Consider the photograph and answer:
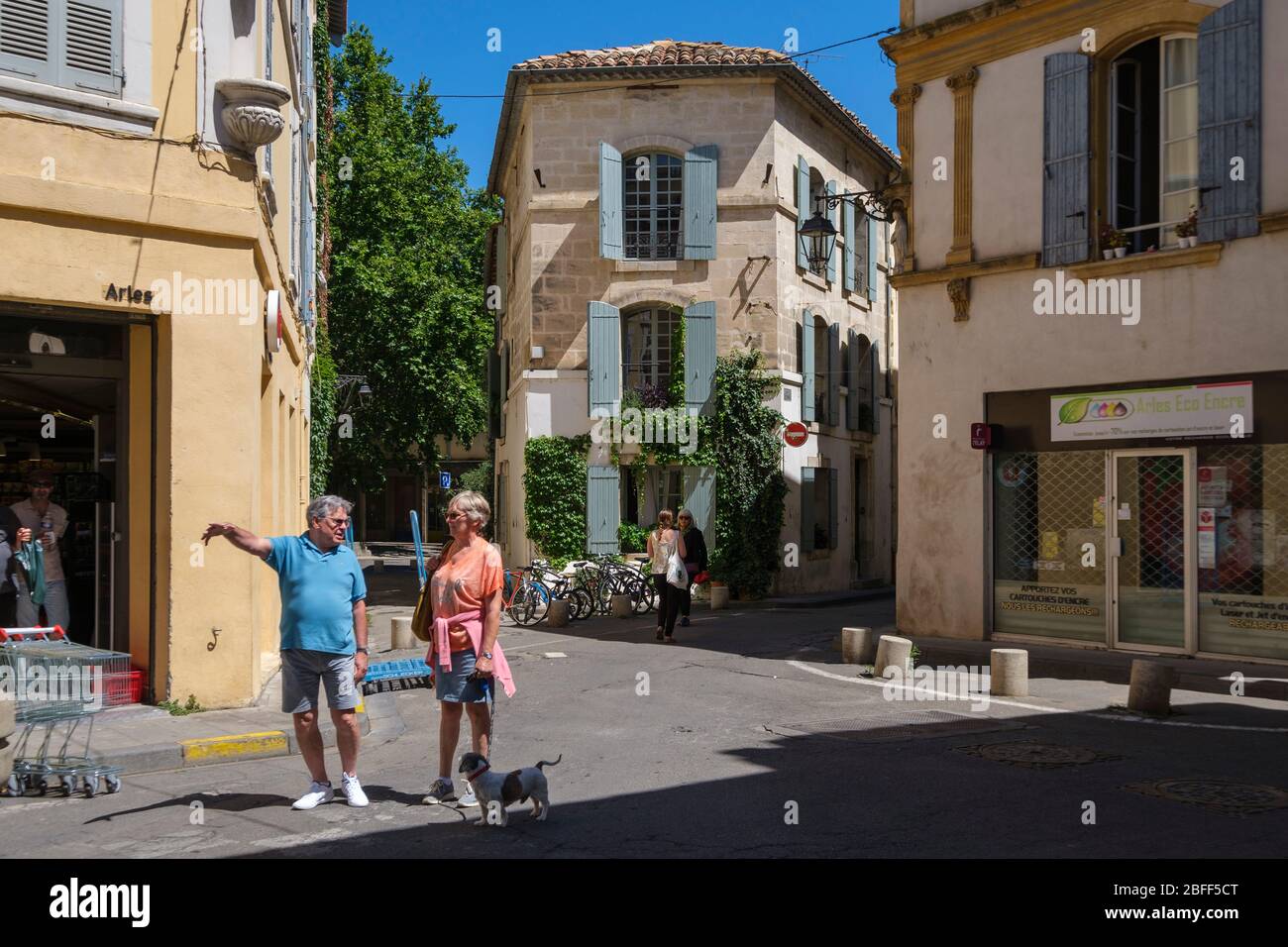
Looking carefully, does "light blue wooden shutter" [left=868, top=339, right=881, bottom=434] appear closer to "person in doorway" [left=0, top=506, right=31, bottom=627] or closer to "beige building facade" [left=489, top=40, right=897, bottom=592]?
"beige building facade" [left=489, top=40, right=897, bottom=592]

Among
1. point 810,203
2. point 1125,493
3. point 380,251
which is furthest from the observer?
point 380,251

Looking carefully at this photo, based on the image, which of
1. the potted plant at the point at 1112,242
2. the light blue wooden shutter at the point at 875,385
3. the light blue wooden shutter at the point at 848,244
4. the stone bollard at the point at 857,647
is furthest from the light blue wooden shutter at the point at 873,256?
the stone bollard at the point at 857,647

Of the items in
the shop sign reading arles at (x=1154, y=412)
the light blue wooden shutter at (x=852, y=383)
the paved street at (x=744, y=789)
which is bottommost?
the paved street at (x=744, y=789)

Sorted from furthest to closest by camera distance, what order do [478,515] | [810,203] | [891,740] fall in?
[810,203] < [891,740] < [478,515]

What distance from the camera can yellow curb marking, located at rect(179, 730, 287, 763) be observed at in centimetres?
820

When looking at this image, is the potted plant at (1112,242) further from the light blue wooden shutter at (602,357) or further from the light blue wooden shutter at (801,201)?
the light blue wooden shutter at (602,357)

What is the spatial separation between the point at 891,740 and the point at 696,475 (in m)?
15.6

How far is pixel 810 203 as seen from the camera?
2602cm

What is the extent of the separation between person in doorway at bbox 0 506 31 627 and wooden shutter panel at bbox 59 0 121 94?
344 centimetres

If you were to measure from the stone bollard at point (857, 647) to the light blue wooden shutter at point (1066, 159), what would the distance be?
4.84m

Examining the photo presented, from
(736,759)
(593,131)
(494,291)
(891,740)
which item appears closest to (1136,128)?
(891,740)

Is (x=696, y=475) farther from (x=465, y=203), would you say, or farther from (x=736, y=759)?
(x=465, y=203)

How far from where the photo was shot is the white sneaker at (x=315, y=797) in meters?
6.64

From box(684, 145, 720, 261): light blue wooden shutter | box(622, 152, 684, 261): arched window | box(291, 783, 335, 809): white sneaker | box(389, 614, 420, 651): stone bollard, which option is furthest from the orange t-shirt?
box(622, 152, 684, 261): arched window
